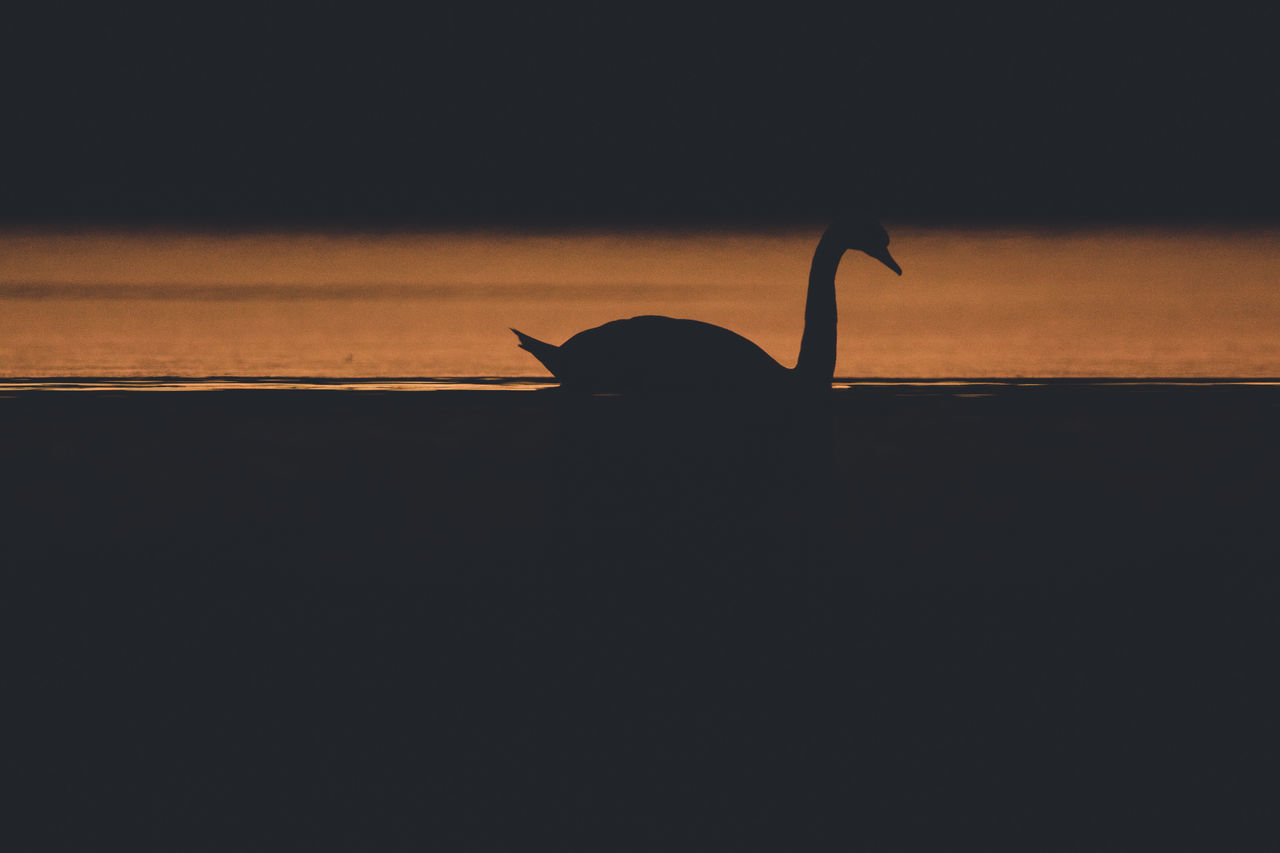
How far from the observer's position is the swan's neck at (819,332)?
2.91 m

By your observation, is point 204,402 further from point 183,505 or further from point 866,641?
point 866,641

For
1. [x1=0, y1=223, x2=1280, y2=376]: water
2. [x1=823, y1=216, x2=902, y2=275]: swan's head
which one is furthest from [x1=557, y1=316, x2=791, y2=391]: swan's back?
[x1=0, y1=223, x2=1280, y2=376]: water

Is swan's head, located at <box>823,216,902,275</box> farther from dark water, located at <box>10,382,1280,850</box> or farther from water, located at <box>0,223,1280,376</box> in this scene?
water, located at <box>0,223,1280,376</box>

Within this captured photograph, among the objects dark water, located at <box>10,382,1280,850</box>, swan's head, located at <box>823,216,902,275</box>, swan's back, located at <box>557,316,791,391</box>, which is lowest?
dark water, located at <box>10,382,1280,850</box>

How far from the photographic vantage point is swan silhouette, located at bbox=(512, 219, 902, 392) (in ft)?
8.95

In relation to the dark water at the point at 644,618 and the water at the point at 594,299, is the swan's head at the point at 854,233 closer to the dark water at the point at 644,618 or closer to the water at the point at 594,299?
the dark water at the point at 644,618

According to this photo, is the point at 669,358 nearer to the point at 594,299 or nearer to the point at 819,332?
the point at 819,332

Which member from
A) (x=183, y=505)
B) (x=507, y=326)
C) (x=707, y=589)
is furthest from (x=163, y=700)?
(x=507, y=326)

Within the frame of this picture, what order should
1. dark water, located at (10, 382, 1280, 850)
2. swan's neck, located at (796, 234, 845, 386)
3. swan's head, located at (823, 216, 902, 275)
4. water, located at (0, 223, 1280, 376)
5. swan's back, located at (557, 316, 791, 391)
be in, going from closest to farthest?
dark water, located at (10, 382, 1280, 850) → swan's back, located at (557, 316, 791, 391) → swan's neck, located at (796, 234, 845, 386) → swan's head, located at (823, 216, 902, 275) → water, located at (0, 223, 1280, 376)

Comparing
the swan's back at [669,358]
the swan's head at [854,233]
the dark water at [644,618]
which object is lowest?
the dark water at [644,618]

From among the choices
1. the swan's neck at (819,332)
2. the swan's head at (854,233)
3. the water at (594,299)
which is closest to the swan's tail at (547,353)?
the water at (594,299)

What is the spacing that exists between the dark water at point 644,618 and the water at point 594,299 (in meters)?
0.41

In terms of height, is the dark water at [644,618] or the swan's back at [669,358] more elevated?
the swan's back at [669,358]

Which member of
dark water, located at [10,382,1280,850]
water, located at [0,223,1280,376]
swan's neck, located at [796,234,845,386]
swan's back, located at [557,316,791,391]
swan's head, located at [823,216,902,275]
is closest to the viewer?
dark water, located at [10,382,1280,850]
